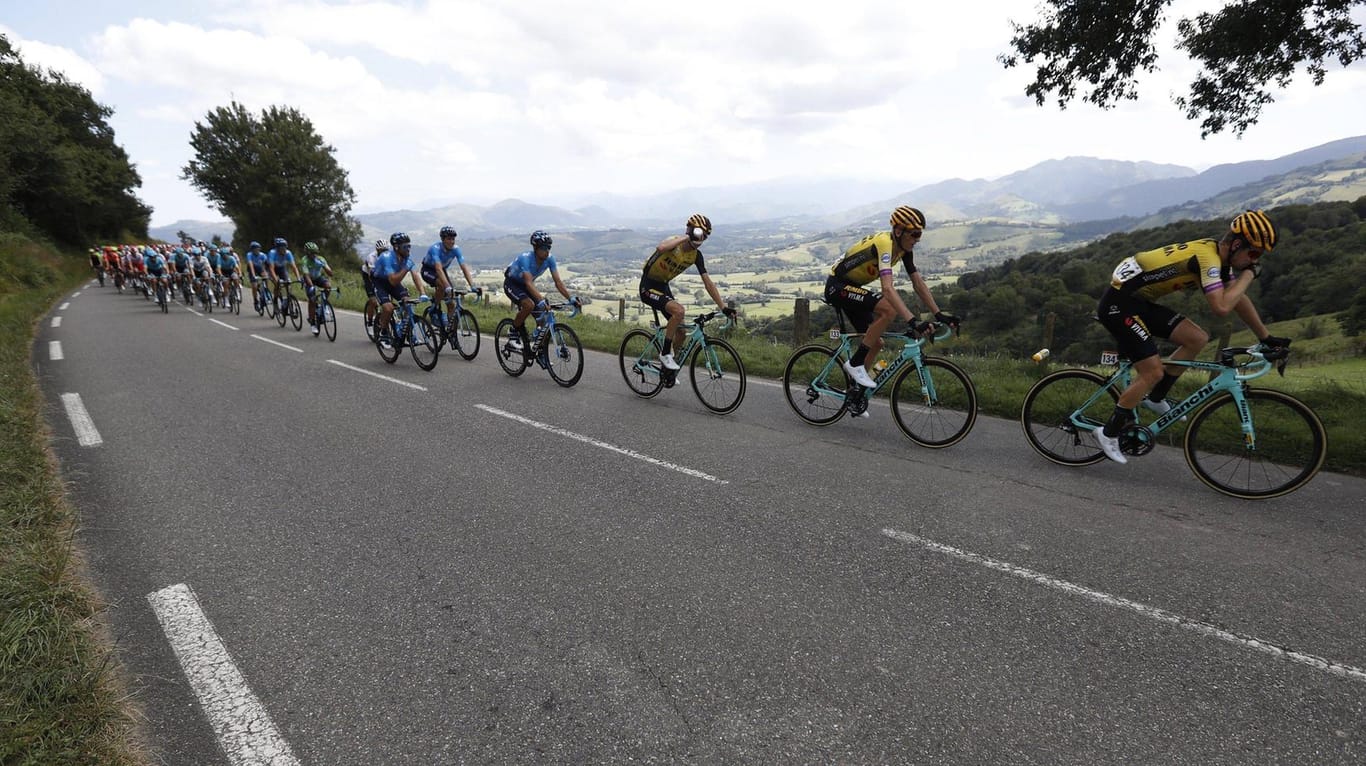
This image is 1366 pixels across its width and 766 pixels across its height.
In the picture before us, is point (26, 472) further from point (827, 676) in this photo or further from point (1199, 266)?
point (1199, 266)

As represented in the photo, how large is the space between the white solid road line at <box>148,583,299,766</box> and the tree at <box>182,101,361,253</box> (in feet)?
176

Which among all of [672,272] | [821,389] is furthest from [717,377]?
[672,272]

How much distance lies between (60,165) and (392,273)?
45580 mm

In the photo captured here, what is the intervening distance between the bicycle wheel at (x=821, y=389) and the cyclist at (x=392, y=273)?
6808 mm

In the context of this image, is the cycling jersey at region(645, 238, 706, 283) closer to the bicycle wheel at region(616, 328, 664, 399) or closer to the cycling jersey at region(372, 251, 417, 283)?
the bicycle wheel at region(616, 328, 664, 399)

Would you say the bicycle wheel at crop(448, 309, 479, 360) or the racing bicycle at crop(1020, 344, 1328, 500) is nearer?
the racing bicycle at crop(1020, 344, 1328, 500)

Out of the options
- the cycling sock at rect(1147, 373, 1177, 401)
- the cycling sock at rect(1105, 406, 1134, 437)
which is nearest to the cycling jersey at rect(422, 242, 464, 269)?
the cycling sock at rect(1105, 406, 1134, 437)

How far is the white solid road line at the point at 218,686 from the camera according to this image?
2318mm


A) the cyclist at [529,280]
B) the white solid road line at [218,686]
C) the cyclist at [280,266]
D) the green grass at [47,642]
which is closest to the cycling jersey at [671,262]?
the cyclist at [529,280]

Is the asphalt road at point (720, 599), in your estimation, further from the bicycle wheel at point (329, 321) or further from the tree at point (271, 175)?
the tree at point (271, 175)

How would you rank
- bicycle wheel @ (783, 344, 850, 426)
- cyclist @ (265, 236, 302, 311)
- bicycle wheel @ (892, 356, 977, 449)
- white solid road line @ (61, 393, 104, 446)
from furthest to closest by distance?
cyclist @ (265, 236, 302, 311), bicycle wheel @ (783, 344, 850, 426), white solid road line @ (61, 393, 104, 446), bicycle wheel @ (892, 356, 977, 449)

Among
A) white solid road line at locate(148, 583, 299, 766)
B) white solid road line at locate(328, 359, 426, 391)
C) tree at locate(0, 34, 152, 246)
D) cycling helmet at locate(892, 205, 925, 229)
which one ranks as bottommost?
white solid road line at locate(148, 583, 299, 766)

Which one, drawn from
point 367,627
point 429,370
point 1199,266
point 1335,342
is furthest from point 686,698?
point 1335,342

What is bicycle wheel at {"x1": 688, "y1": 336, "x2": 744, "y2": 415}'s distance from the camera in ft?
23.7
